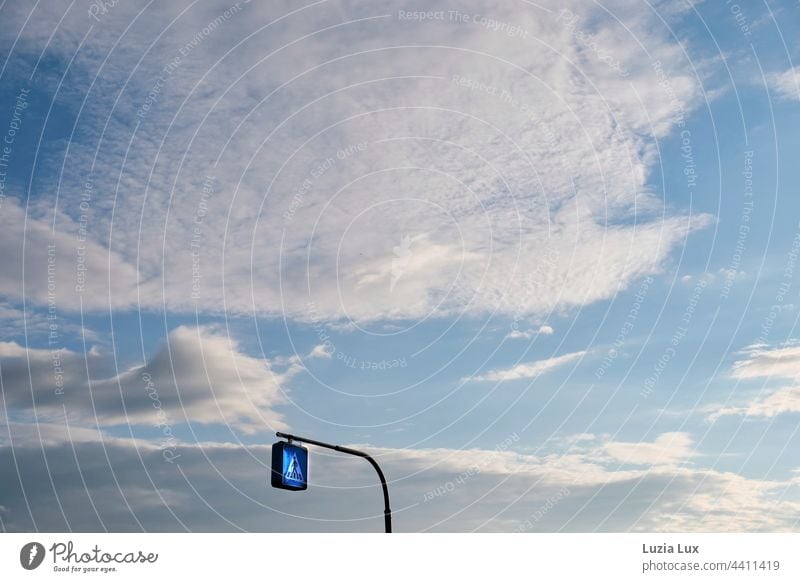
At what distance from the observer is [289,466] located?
93.9ft
